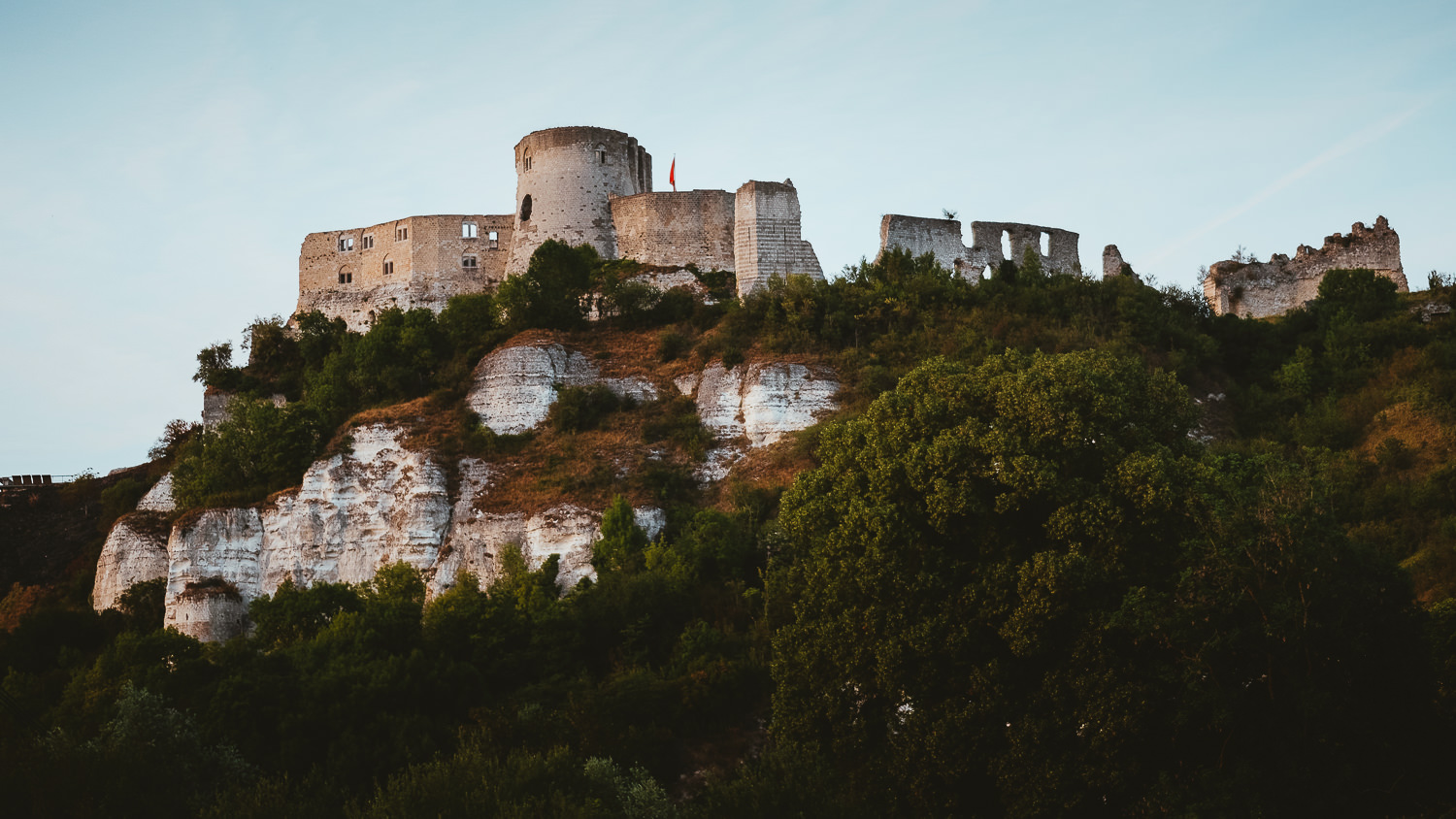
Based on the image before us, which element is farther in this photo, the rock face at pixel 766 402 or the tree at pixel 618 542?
the rock face at pixel 766 402

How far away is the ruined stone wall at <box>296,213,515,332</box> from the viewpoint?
5953cm

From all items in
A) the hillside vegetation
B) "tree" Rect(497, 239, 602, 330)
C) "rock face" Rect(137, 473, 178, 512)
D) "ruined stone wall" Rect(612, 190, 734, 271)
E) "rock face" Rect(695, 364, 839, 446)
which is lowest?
the hillside vegetation

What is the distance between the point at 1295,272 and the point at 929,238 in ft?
43.9

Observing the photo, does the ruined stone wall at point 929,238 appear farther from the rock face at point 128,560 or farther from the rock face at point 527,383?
the rock face at point 128,560

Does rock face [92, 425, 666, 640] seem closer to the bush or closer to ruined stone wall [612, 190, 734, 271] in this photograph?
the bush

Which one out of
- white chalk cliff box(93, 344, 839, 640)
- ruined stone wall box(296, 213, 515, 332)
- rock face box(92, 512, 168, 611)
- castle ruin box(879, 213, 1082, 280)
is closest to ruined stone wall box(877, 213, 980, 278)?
castle ruin box(879, 213, 1082, 280)

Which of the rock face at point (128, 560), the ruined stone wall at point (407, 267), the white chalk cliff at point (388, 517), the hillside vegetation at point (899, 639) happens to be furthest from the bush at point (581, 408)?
the ruined stone wall at point (407, 267)

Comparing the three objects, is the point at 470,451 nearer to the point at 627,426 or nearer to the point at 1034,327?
the point at 627,426

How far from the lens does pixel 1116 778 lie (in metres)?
22.9

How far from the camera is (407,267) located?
60.2 meters

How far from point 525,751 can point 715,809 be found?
16.0 ft

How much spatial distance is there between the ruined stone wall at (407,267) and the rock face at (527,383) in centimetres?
1242

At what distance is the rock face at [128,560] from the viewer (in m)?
46.3

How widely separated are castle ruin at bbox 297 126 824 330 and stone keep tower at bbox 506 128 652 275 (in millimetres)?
35
